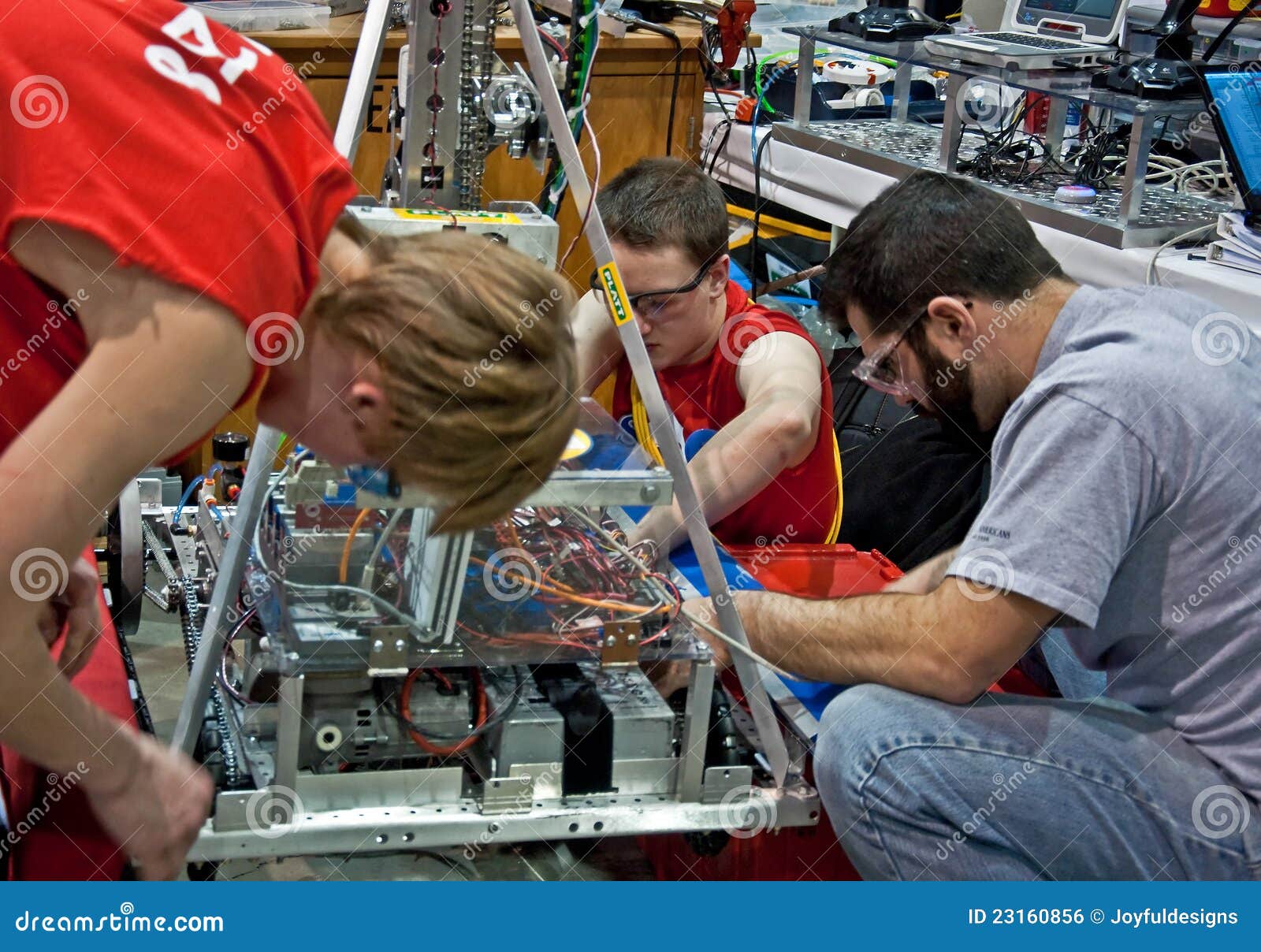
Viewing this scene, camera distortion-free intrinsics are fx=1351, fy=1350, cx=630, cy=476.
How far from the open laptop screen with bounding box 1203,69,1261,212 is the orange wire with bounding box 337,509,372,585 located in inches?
74.0

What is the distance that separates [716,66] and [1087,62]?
3.44 ft

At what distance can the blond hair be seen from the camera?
40.6 inches

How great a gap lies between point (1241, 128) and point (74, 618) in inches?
88.7

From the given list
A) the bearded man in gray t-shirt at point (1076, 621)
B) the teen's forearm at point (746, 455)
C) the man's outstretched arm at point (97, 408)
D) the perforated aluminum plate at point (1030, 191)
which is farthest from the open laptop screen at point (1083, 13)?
the man's outstretched arm at point (97, 408)

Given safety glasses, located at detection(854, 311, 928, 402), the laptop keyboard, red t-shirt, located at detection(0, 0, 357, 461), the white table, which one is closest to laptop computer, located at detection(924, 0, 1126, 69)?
the laptop keyboard

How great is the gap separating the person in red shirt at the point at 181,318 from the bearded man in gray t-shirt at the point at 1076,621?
60 cm

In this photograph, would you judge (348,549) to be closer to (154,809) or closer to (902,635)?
(154,809)

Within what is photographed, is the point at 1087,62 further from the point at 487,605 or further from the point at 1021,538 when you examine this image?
the point at 487,605

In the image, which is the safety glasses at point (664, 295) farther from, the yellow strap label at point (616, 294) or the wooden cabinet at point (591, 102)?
the wooden cabinet at point (591, 102)

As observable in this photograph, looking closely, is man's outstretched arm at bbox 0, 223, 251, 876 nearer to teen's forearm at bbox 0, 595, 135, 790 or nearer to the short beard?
teen's forearm at bbox 0, 595, 135, 790

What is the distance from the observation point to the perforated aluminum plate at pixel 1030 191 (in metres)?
2.72

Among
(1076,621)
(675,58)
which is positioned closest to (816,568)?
(1076,621)

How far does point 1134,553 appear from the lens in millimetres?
1506

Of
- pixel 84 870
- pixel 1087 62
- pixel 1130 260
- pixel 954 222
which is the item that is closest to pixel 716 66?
pixel 1087 62
